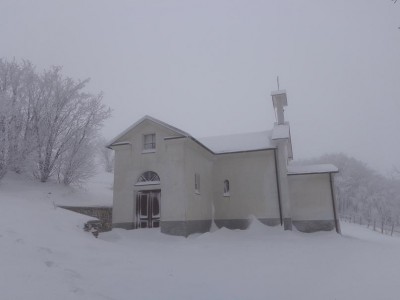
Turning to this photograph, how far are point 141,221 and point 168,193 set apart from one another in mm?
2455

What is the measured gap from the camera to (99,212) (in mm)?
20234

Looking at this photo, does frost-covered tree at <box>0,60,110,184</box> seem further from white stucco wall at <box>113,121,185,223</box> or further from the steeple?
the steeple

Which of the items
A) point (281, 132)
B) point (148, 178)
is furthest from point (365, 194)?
point (148, 178)

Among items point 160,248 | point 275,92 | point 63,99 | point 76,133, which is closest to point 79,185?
point 76,133

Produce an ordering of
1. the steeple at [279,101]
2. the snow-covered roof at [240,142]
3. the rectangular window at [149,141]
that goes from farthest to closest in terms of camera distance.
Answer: the steeple at [279,101], the snow-covered roof at [240,142], the rectangular window at [149,141]

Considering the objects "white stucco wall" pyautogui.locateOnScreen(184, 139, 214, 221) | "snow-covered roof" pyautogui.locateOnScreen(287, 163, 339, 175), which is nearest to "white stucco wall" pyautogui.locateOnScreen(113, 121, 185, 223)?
"white stucco wall" pyautogui.locateOnScreen(184, 139, 214, 221)

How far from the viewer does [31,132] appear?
2131cm

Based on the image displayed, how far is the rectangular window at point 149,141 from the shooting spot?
18750mm

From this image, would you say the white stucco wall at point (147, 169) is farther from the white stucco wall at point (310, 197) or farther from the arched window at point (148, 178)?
the white stucco wall at point (310, 197)

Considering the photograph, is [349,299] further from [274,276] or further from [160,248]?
[160,248]

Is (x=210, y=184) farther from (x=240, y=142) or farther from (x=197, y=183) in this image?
(x=240, y=142)

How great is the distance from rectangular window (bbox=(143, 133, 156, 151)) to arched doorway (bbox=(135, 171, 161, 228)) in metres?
1.46

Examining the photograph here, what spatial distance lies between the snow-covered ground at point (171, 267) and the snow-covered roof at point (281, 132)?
24.0 feet

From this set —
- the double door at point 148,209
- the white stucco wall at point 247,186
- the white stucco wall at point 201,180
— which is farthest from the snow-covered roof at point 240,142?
the double door at point 148,209
